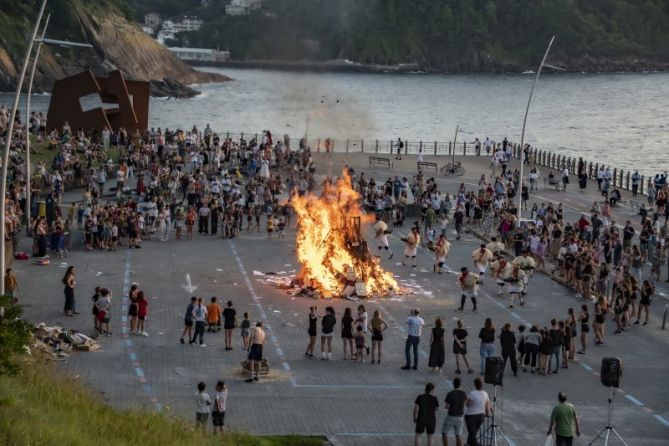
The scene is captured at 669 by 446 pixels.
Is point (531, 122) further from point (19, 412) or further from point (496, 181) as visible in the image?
point (19, 412)

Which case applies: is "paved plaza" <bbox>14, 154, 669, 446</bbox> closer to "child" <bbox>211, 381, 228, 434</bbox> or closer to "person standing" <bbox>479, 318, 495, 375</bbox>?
"person standing" <bbox>479, 318, 495, 375</bbox>

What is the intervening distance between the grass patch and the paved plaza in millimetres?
2043

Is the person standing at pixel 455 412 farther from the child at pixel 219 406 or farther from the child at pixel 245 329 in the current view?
the child at pixel 245 329

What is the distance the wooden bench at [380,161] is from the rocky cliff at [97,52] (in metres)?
82.8

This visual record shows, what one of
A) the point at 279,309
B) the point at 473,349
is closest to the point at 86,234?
the point at 279,309

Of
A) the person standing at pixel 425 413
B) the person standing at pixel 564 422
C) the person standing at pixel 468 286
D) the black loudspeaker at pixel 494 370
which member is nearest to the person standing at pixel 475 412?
the black loudspeaker at pixel 494 370

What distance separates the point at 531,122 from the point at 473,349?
422ft

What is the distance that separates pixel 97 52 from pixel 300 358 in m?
125

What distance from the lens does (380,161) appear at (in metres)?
66.9

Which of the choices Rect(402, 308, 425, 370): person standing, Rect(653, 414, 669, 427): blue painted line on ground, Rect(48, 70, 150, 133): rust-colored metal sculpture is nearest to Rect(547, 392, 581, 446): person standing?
Rect(653, 414, 669, 427): blue painted line on ground

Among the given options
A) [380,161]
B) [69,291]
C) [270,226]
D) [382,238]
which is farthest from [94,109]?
[69,291]

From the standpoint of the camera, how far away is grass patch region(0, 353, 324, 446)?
19516mm

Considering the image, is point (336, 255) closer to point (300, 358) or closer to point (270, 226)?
point (300, 358)

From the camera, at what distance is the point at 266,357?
3055cm
